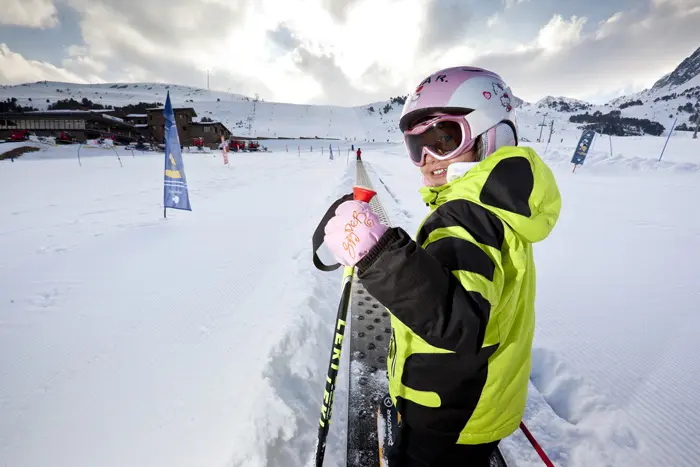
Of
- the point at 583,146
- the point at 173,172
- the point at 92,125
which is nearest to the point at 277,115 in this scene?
the point at 92,125

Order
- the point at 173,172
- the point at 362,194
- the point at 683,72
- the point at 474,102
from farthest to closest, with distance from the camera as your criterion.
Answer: the point at 683,72 → the point at 173,172 → the point at 474,102 → the point at 362,194

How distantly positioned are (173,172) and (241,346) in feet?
17.8

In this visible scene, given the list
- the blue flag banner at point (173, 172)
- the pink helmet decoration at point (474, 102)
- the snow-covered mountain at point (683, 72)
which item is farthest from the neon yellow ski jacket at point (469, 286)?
the snow-covered mountain at point (683, 72)

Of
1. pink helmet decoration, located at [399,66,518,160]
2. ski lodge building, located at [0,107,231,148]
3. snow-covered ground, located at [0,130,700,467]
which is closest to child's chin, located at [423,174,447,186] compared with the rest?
pink helmet decoration, located at [399,66,518,160]

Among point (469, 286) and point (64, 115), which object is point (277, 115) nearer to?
point (64, 115)

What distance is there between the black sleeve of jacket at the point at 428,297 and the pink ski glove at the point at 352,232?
0.28 ft

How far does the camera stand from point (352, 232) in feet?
3.32

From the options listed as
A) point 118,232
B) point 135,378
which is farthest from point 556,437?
point 118,232

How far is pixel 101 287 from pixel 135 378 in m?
1.91

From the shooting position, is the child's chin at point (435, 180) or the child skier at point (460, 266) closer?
the child skier at point (460, 266)

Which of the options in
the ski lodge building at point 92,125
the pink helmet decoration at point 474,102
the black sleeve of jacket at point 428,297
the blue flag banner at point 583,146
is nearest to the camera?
the black sleeve of jacket at point 428,297

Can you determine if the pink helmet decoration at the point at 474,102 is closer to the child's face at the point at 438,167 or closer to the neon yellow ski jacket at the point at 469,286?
the child's face at the point at 438,167

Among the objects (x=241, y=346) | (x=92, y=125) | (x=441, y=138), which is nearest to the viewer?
(x=441, y=138)

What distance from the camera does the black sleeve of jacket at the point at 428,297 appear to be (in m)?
0.88
